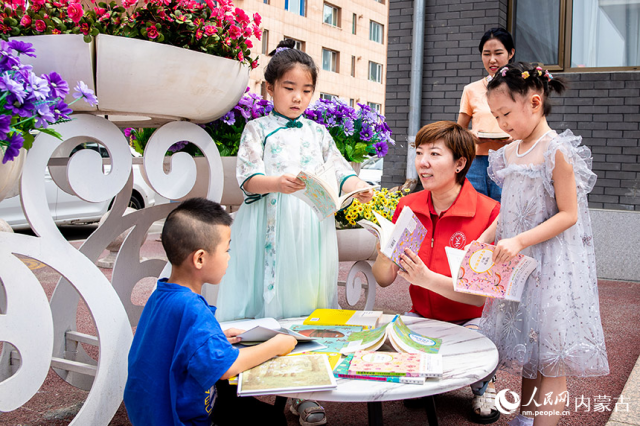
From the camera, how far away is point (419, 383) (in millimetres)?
1594

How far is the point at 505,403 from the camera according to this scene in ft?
8.62

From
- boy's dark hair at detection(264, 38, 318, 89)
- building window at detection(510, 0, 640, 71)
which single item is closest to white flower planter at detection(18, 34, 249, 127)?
boy's dark hair at detection(264, 38, 318, 89)

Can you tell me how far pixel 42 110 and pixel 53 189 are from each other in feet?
24.6

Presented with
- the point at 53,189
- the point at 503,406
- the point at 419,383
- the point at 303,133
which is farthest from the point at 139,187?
the point at 419,383

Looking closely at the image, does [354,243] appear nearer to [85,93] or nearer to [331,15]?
[85,93]

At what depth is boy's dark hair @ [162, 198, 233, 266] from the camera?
1.71 m

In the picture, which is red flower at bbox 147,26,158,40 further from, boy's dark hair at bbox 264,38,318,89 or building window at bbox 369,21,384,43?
building window at bbox 369,21,384,43

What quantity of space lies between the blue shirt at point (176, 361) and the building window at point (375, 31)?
1219 inches

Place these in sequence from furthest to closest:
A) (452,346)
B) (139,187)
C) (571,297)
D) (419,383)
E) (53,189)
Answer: (139,187) → (53,189) → (571,297) → (452,346) → (419,383)

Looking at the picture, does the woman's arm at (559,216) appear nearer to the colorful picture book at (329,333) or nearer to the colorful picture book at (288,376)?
the colorful picture book at (329,333)

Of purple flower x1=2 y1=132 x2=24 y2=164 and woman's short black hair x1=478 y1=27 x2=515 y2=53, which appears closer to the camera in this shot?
purple flower x1=2 y1=132 x2=24 y2=164

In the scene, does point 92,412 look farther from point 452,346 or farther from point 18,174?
point 452,346

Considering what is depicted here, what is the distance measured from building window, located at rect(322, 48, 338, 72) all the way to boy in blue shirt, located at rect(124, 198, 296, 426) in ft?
89.0

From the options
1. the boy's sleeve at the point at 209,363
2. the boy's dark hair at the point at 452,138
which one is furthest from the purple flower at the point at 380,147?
the boy's sleeve at the point at 209,363
